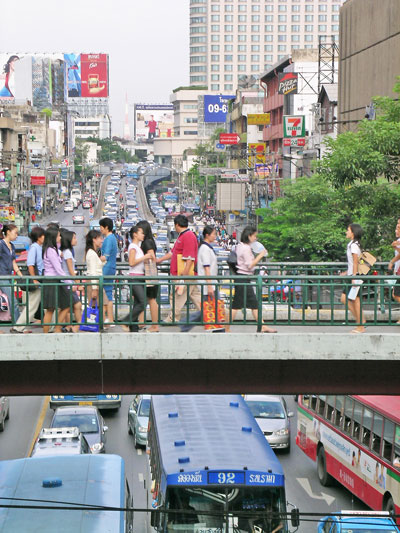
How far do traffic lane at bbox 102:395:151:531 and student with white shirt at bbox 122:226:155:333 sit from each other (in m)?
6.38

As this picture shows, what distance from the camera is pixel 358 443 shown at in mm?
18750

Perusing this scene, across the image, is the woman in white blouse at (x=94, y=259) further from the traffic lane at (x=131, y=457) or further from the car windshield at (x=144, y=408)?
the car windshield at (x=144, y=408)

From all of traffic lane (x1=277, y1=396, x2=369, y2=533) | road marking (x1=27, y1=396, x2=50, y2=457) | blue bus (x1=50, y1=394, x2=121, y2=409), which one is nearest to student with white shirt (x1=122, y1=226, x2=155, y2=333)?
traffic lane (x1=277, y1=396, x2=369, y2=533)

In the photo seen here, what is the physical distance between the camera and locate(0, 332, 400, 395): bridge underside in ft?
38.0

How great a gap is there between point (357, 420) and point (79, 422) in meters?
8.05

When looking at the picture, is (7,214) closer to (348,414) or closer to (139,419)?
(139,419)

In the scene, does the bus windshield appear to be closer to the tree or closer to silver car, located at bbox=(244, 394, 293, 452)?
silver car, located at bbox=(244, 394, 293, 452)

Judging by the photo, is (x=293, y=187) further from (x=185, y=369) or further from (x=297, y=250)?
(x=185, y=369)

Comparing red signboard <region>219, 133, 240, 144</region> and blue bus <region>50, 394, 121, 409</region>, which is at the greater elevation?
red signboard <region>219, 133, 240, 144</region>

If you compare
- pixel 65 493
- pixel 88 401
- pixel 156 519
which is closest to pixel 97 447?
pixel 88 401

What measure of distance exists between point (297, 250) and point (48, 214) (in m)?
89.6

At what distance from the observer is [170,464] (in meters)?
14.5

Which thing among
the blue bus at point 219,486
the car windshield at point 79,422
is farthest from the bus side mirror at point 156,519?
the car windshield at point 79,422

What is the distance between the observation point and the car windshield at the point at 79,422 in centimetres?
2384
